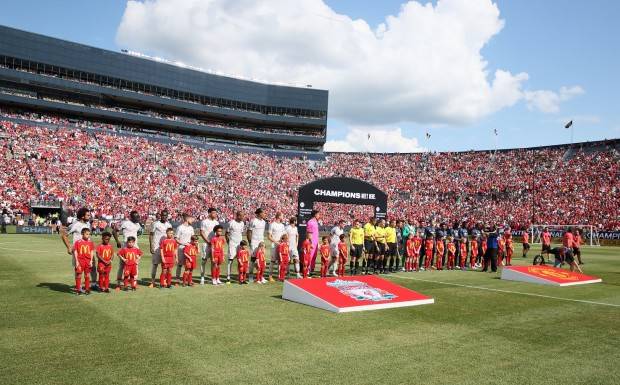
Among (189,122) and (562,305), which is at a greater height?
(189,122)

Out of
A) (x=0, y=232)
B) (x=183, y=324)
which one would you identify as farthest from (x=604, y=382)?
(x=0, y=232)

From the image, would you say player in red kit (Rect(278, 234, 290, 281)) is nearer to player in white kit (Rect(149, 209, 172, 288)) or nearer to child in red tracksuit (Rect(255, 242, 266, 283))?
child in red tracksuit (Rect(255, 242, 266, 283))

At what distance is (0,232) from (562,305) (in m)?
36.7

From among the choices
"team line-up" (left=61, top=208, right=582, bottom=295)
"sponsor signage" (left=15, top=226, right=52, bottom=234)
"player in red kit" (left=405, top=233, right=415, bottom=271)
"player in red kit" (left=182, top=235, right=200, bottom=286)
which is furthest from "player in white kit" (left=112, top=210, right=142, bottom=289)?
"sponsor signage" (left=15, top=226, right=52, bottom=234)

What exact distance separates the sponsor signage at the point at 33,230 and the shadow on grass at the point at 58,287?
26.6 m

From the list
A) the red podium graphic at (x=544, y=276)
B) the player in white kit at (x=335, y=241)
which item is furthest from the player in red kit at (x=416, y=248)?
the player in white kit at (x=335, y=241)

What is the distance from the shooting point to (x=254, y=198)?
5506cm

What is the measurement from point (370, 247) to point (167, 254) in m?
7.50

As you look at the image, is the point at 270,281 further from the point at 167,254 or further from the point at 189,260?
the point at 167,254

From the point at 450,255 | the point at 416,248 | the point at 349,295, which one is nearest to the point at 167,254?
the point at 349,295

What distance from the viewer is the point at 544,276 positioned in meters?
14.4

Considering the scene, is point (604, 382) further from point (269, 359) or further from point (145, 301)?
point (145, 301)

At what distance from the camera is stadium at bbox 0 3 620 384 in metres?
5.99

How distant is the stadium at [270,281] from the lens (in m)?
5.99
